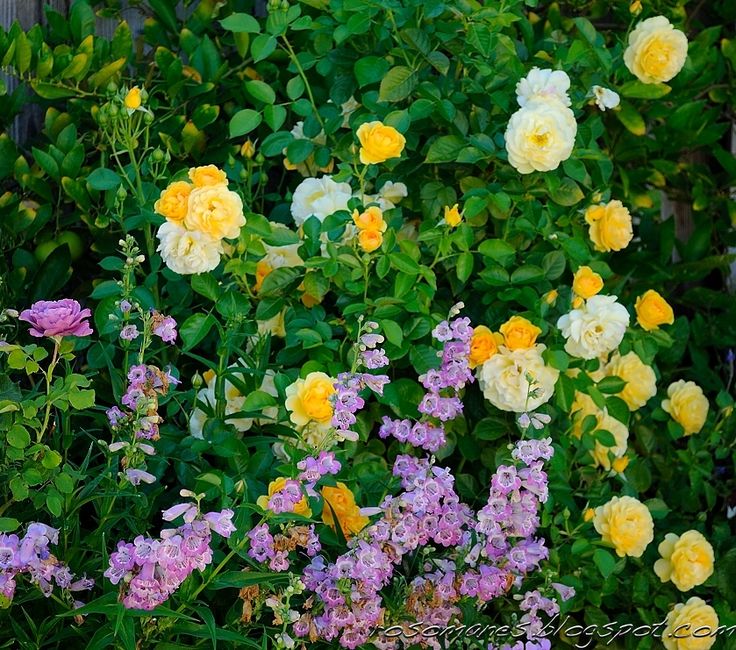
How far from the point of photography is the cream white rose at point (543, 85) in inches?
74.4

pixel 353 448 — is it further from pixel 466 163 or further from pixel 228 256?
pixel 466 163

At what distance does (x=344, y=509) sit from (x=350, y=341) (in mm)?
321

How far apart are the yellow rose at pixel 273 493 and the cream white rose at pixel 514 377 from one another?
0.44m

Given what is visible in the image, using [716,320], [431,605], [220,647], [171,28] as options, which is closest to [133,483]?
[220,647]

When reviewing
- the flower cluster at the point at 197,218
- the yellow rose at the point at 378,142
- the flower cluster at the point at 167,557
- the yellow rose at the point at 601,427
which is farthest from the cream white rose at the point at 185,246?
the yellow rose at the point at 601,427

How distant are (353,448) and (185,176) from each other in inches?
21.8

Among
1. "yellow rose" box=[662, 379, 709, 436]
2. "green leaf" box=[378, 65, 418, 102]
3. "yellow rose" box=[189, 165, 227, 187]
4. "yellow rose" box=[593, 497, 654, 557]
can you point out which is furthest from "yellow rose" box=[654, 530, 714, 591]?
"yellow rose" box=[189, 165, 227, 187]

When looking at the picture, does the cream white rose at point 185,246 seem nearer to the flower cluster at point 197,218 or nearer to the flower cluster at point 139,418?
the flower cluster at point 197,218

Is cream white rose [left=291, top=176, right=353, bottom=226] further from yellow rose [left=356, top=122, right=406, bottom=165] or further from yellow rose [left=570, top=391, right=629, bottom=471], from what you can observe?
yellow rose [left=570, top=391, right=629, bottom=471]

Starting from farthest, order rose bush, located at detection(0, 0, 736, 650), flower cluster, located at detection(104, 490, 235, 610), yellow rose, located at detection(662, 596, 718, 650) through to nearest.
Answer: yellow rose, located at detection(662, 596, 718, 650) < rose bush, located at detection(0, 0, 736, 650) < flower cluster, located at detection(104, 490, 235, 610)

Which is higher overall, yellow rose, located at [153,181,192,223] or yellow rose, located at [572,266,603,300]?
yellow rose, located at [153,181,192,223]

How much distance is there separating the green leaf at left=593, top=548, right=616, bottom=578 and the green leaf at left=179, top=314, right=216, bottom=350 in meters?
0.78

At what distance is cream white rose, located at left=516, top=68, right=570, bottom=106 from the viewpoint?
1.89 metres

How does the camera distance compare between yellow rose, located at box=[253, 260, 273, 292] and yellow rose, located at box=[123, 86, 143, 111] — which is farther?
yellow rose, located at box=[253, 260, 273, 292]
